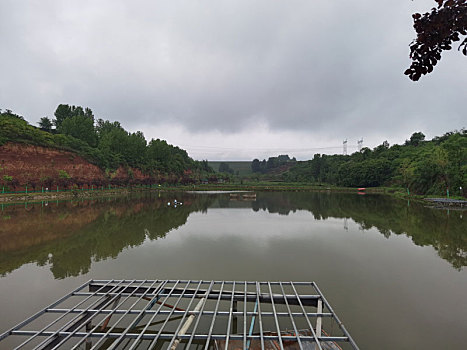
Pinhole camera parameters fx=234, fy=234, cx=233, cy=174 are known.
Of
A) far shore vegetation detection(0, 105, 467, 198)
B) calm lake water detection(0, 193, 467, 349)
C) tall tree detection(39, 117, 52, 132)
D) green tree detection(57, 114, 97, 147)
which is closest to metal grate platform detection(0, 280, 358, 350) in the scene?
calm lake water detection(0, 193, 467, 349)

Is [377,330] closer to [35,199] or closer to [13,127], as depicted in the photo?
[35,199]

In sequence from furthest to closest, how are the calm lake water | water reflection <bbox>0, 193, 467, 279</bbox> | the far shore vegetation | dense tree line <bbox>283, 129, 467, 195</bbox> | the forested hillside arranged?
the forested hillside < the far shore vegetation < dense tree line <bbox>283, 129, 467, 195</bbox> < water reflection <bbox>0, 193, 467, 279</bbox> < the calm lake water

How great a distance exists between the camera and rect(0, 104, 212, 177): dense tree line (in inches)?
1742

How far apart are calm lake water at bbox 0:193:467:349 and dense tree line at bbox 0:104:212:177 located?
33691 millimetres

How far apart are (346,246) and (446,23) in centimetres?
1240

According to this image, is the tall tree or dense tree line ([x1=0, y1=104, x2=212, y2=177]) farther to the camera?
the tall tree

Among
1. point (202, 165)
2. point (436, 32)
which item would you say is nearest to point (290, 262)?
point (436, 32)

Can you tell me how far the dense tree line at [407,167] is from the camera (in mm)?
34969

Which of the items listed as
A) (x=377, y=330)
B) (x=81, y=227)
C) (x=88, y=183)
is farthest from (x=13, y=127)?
(x=377, y=330)

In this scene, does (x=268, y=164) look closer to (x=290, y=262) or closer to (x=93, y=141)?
(x=93, y=141)

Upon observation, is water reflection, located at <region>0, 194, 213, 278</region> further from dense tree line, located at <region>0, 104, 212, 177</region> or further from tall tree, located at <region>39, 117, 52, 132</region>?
tall tree, located at <region>39, 117, 52, 132</region>

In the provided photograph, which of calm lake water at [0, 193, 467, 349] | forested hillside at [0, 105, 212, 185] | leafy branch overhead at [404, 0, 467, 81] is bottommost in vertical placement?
calm lake water at [0, 193, 467, 349]

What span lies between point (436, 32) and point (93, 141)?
77.2m

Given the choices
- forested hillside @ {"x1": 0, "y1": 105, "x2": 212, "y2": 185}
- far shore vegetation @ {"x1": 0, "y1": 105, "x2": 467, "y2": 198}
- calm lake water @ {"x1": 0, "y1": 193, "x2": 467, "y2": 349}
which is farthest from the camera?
forested hillside @ {"x1": 0, "y1": 105, "x2": 212, "y2": 185}
